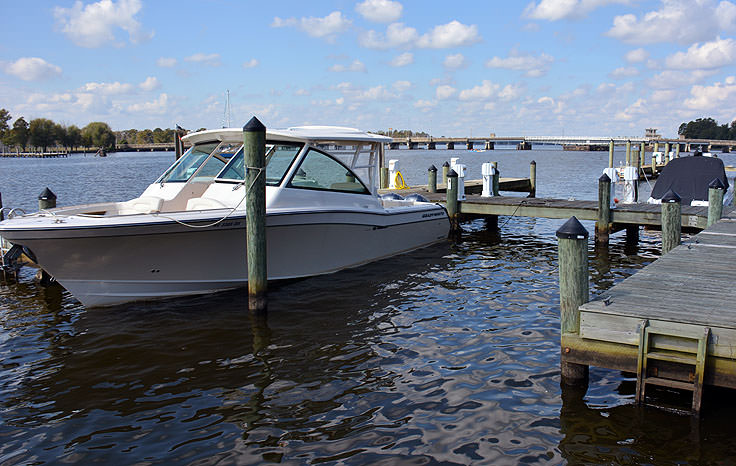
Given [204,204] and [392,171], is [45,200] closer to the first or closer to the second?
[204,204]

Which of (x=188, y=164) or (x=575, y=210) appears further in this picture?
(x=575, y=210)

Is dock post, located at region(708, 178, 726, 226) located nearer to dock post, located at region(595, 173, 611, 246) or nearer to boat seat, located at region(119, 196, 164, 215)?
dock post, located at region(595, 173, 611, 246)

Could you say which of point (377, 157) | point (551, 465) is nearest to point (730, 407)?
point (551, 465)

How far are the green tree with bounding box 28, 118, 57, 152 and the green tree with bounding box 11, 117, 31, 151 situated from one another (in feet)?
3.41

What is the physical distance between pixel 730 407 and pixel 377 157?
8.27 m

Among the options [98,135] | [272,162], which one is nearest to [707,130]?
[98,135]

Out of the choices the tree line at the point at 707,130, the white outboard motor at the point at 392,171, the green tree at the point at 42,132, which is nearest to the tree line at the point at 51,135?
the green tree at the point at 42,132

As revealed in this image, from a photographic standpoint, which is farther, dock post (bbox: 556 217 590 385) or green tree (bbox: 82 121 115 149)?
green tree (bbox: 82 121 115 149)

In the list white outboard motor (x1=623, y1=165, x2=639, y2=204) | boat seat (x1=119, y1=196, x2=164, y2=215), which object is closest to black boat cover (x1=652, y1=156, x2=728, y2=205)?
white outboard motor (x1=623, y1=165, x2=639, y2=204)

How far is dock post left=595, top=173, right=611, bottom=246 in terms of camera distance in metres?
13.4

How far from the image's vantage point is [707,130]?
527 feet

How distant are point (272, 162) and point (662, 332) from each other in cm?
701

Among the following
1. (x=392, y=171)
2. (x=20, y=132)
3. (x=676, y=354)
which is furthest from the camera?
(x=20, y=132)

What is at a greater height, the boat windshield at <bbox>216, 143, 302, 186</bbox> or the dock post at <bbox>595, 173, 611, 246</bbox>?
the boat windshield at <bbox>216, 143, 302, 186</bbox>
